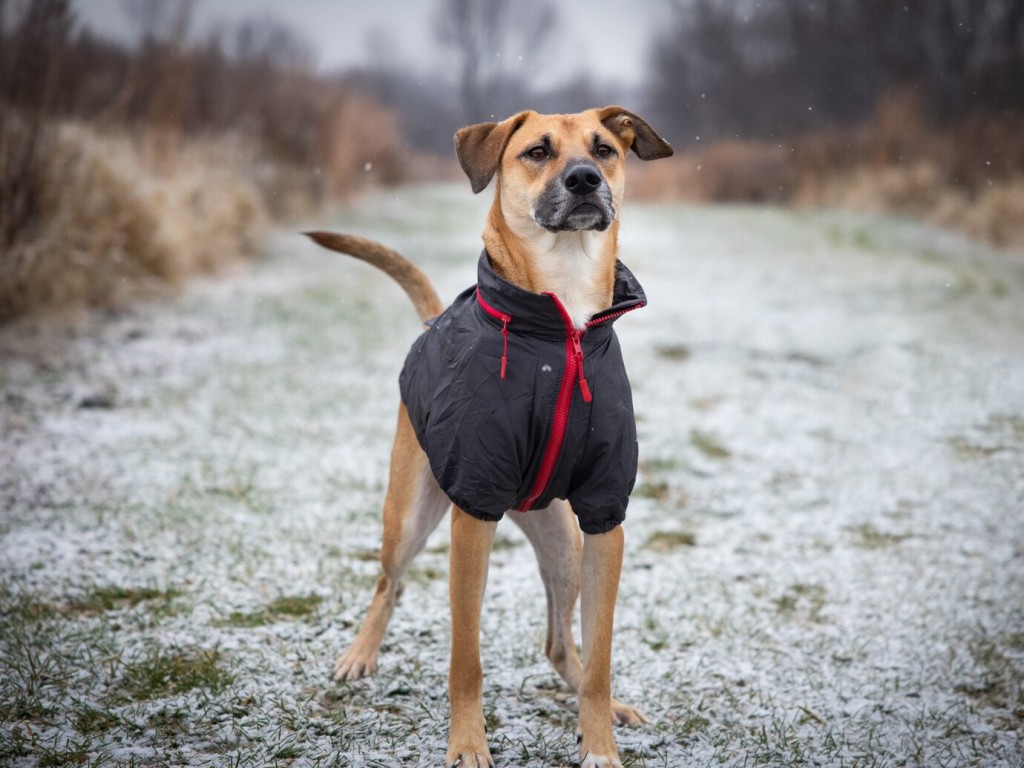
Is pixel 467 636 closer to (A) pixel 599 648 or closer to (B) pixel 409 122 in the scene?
(A) pixel 599 648

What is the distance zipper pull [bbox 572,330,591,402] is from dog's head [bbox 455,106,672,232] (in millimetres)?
310

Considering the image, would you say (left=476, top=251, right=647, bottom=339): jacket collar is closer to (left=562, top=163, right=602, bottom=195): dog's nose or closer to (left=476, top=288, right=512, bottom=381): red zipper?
(left=476, top=288, right=512, bottom=381): red zipper

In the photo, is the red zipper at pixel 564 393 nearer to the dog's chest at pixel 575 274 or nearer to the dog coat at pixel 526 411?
the dog coat at pixel 526 411

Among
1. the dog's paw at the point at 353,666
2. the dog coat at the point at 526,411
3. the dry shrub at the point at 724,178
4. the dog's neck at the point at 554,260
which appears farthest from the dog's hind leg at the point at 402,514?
the dry shrub at the point at 724,178

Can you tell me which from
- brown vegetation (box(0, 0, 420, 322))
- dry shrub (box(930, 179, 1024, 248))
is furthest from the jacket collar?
dry shrub (box(930, 179, 1024, 248))

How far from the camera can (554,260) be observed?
2.51 meters

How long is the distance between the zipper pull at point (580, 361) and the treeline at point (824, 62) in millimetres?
16912

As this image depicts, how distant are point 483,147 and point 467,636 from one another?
146cm

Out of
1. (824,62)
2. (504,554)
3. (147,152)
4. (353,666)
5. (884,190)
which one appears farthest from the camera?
(824,62)

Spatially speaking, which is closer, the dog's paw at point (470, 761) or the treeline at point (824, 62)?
the dog's paw at point (470, 761)

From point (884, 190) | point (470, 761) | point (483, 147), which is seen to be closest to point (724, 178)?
point (884, 190)

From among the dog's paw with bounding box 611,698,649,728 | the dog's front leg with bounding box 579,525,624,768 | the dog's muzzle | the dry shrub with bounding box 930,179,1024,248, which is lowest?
the dog's paw with bounding box 611,698,649,728

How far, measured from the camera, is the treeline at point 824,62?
729 inches

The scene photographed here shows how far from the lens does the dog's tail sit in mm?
2992
